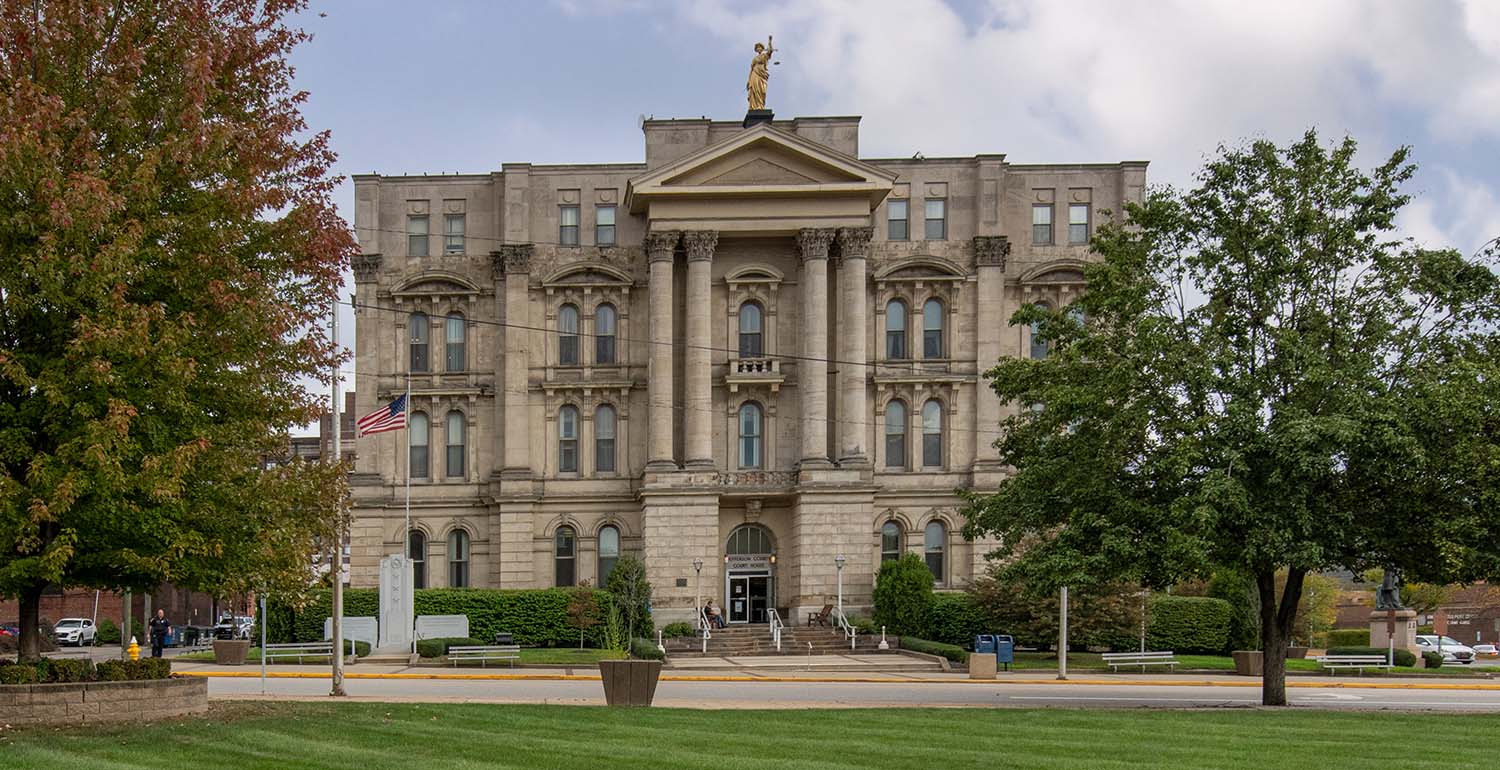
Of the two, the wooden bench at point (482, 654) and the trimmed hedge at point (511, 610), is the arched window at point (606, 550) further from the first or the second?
the wooden bench at point (482, 654)

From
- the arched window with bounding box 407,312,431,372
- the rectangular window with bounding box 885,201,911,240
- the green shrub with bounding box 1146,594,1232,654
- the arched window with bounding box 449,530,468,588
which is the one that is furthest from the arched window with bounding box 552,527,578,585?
the green shrub with bounding box 1146,594,1232,654

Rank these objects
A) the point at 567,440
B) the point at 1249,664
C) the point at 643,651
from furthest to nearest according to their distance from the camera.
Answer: the point at 567,440, the point at 1249,664, the point at 643,651

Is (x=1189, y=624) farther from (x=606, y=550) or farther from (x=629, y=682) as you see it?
(x=629, y=682)

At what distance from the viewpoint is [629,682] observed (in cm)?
2686

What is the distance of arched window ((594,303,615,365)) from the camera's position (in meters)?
64.3

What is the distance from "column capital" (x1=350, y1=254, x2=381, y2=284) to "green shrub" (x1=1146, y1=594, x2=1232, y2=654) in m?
33.1

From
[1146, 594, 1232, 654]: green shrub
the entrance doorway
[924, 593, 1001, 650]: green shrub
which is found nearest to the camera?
[1146, 594, 1232, 654]: green shrub

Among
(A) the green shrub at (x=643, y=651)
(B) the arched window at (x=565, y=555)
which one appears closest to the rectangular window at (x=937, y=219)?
(B) the arched window at (x=565, y=555)

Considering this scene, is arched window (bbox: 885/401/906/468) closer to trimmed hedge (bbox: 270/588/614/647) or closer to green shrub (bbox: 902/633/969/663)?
green shrub (bbox: 902/633/969/663)

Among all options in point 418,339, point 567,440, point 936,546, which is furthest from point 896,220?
point 418,339

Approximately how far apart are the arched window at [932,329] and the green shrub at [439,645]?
22.5m

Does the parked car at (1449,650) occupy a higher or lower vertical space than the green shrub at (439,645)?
lower

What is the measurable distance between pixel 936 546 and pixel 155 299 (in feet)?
151

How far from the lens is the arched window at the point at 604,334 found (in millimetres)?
64312
